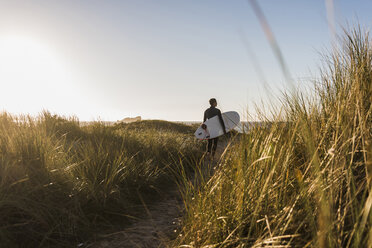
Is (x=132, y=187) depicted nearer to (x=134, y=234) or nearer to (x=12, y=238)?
(x=134, y=234)

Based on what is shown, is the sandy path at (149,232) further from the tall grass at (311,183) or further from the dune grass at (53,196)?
the tall grass at (311,183)

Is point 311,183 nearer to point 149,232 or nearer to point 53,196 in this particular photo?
point 149,232

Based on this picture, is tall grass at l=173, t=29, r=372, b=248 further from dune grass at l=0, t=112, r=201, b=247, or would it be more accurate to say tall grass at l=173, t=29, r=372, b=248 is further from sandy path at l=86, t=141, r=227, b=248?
dune grass at l=0, t=112, r=201, b=247

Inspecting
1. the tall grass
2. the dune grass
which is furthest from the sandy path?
the tall grass

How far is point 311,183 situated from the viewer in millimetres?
1579

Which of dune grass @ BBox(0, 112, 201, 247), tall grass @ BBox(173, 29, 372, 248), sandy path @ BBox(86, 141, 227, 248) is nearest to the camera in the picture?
tall grass @ BBox(173, 29, 372, 248)

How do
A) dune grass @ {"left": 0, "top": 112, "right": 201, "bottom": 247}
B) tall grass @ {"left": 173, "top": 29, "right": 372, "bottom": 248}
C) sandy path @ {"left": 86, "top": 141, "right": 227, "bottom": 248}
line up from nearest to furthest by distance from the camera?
tall grass @ {"left": 173, "top": 29, "right": 372, "bottom": 248} < dune grass @ {"left": 0, "top": 112, "right": 201, "bottom": 247} < sandy path @ {"left": 86, "top": 141, "right": 227, "bottom": 248}

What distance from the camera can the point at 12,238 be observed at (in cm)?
220

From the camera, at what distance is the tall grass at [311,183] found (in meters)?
1.35

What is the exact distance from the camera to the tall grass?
4.43 feet

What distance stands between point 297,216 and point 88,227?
2211 millimetres

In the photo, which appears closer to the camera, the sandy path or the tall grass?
the tall grass

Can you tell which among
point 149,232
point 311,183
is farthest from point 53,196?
point 311,183

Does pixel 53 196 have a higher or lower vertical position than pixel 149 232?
higher
